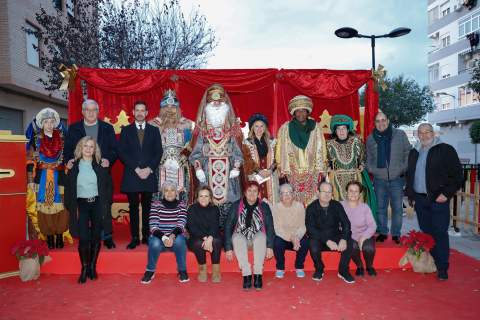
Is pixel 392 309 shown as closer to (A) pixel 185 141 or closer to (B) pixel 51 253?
(A) pixel 185 141

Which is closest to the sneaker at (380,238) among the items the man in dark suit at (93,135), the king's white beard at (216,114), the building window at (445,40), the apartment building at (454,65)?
the king's white beard at (216,114)

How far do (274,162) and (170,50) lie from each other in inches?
356

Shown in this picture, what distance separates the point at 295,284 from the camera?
13.5ft

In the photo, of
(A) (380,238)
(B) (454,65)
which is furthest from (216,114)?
(B) (454,65)

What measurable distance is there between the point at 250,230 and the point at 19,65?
38.2 ft

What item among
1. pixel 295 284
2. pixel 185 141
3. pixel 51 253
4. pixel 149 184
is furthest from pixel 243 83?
pixel 51 253

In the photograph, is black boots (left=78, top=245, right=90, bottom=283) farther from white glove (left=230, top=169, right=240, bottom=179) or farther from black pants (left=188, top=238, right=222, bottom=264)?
white glove (left=230, top=169, right=240, bottom=179)

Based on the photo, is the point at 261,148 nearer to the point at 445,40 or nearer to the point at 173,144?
the point at 173,144

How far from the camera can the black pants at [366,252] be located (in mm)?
4367

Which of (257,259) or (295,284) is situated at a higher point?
(257,259)

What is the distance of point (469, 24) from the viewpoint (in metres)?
26.0

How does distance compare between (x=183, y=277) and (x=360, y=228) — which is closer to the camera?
(x=183, y=277)

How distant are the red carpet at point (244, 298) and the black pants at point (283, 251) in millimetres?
178

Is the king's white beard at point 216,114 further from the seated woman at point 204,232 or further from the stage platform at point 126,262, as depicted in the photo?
the stage platform at point 126,262
